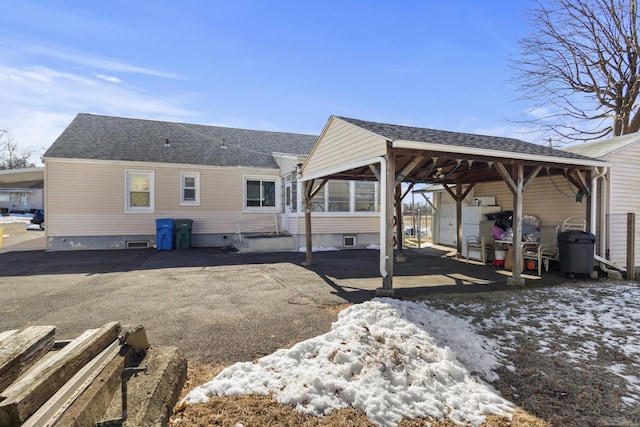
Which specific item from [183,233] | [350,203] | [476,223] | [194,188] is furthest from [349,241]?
[194,188]

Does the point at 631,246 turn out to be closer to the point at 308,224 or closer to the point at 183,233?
the point at 308,224

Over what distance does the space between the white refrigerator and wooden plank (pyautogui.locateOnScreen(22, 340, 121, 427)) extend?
393 inches

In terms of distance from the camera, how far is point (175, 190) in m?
13.0

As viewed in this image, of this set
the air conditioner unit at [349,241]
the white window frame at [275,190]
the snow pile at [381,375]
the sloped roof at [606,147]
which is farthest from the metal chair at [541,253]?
the white window frame at [275,190]

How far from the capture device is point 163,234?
12281 mm

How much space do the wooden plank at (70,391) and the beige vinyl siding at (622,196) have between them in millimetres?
10422

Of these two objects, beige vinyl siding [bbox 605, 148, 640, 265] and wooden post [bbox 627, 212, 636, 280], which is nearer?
wooden post [bbox 627, 212, 636, 280]

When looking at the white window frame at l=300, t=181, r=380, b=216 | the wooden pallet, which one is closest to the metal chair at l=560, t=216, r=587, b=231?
the white window frame at l=300, t=181, r=380, b=216

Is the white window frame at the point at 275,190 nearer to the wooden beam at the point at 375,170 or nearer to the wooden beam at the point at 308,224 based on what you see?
the wooden beam at the point at 308,224

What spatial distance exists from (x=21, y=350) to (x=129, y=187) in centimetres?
1217

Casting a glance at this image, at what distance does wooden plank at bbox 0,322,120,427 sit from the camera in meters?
1.50

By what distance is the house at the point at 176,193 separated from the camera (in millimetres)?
11844

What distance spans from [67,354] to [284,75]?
37.6ft

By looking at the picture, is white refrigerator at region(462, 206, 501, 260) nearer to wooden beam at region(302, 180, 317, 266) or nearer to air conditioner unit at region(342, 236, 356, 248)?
air conditioner unit at region(342, 236, 356, 248)
